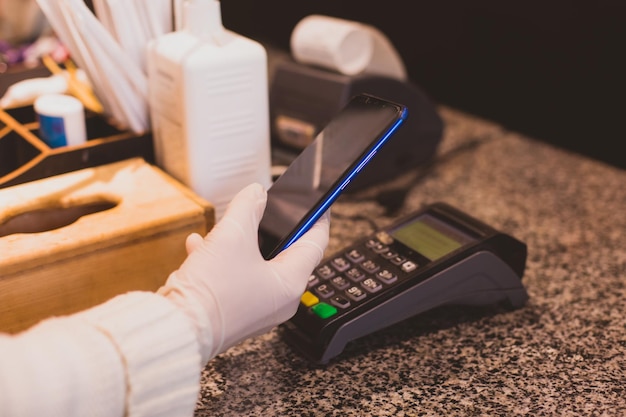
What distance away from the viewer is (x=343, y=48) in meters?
0.86

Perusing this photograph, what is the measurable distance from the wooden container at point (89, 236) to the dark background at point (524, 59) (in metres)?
0.65

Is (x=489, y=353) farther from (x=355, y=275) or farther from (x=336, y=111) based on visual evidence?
(x=336, y=111)

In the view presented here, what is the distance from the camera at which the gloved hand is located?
0.50 m

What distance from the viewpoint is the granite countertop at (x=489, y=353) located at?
0.56 meters

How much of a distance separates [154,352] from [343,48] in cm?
51

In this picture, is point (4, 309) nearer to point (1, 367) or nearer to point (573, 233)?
point (1, 367)

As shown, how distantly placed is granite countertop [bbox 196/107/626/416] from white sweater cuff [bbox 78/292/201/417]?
0.08 metres

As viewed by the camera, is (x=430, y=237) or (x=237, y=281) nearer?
(x=237, y=281)

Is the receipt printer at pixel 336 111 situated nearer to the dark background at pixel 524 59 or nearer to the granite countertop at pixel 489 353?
the granite countertop at pixel 489 353

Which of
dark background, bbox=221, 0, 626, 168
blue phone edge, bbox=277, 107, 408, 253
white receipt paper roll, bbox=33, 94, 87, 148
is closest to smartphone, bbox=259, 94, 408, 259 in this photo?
blue phone edge, bbox=277, 107, 408, 253

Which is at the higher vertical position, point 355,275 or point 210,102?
point 210,102

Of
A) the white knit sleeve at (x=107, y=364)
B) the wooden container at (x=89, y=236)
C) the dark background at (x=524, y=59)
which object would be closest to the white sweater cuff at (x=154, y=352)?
the white knit sleeve at (x=107, y=364)

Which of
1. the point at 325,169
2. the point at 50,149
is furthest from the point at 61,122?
the point at 325,169

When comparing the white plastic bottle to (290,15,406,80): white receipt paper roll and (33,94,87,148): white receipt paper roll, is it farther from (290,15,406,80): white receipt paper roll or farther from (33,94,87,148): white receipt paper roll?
(290,15,406,80): white receipt paper roll
